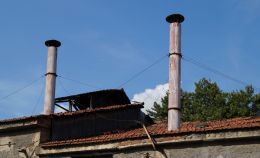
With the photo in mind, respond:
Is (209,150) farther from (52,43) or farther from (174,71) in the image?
(52,43)

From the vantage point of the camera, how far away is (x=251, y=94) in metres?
31.1

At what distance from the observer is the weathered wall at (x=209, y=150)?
11688mm

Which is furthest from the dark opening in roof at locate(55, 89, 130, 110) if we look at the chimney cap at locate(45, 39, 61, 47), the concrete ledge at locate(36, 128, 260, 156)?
the concrete ledge at locate(36, 128, 260, 156)

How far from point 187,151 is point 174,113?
2.23 meters

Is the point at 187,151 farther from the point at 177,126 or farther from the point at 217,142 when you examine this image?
the point at 177,126

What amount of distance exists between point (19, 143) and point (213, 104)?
17501 millimetres

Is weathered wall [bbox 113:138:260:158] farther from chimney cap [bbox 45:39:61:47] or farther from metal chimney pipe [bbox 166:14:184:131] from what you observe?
chimney cap [bbox 45:39:61:47]

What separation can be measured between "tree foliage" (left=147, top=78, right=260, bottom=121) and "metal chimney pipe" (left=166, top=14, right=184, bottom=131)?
14.4 metres

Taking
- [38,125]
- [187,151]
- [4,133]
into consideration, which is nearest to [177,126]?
[187,151]

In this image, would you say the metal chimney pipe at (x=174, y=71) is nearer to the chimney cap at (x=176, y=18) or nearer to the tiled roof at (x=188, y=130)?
the chimney cap at (x=176, y=18)

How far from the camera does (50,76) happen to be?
1855 centimetres

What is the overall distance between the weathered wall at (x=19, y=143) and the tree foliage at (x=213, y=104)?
15.5 meters

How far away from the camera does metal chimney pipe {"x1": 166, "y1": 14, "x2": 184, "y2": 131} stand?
14555mm

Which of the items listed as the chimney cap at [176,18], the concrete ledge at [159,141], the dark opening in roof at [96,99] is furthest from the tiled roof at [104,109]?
the chimney cap at [176,18]
